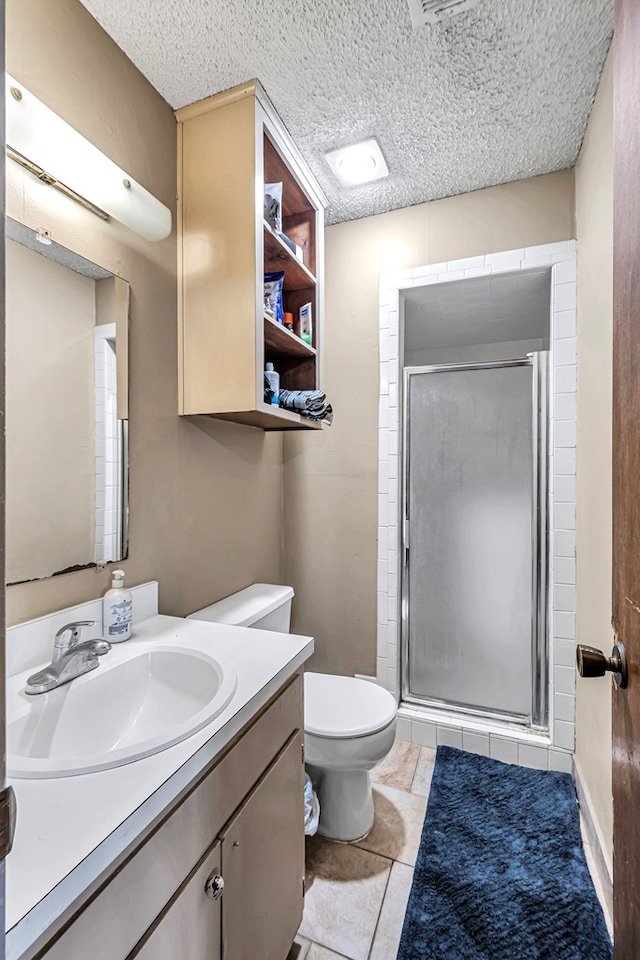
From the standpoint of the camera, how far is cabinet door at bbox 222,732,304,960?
0.81 meters

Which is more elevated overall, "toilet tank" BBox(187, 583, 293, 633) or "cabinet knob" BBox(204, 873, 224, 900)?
"toilet tank" BBox(187, 583, 293, 633)

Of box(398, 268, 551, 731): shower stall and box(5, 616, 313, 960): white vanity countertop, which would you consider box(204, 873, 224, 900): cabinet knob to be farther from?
box(398, 268, 551, 731): shower stall

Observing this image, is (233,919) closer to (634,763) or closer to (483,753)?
(634,763)

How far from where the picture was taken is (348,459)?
2219 millimetres

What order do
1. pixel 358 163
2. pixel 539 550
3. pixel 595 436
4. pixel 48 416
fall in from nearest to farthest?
pixel 48 416, pixel 595 436, pixel 358 163, pixel 539 550

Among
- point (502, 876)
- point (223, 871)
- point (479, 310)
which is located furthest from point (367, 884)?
point (479, 310)

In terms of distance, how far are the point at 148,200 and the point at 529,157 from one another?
1.53 meters

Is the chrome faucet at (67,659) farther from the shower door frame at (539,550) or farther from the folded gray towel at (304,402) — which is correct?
the shower door frame at (539,550)

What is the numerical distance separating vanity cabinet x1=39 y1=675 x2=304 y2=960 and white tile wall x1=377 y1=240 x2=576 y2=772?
3.57ft

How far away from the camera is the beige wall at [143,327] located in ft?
3.43

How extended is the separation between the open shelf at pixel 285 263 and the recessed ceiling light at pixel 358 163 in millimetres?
446

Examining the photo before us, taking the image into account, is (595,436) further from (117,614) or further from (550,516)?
(117,614)

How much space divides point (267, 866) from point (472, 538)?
160 cm

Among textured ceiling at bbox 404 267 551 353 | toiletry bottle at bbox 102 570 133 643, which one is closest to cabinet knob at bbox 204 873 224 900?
toiletry bottle at bbox 102 570 133 643
